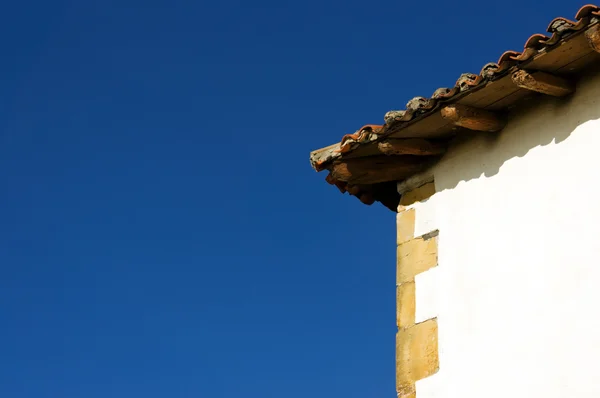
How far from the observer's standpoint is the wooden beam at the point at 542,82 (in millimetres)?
5219

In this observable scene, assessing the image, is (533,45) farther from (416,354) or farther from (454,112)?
(416,354)

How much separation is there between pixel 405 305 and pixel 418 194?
857 mm

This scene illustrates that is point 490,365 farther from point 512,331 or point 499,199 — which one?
point 499,199

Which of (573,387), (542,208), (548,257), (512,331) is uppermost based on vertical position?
(542,208)

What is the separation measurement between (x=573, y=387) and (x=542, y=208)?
1.09m

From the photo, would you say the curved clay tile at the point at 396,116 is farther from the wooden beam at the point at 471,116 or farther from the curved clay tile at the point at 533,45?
the curved clay tile at the point at 533,45

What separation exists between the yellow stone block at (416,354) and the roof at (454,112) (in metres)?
1.26

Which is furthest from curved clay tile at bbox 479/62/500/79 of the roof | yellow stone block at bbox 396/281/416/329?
yellow stone block at bbox 396/281/416/329

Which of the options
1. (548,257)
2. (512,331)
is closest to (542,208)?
(548,257)

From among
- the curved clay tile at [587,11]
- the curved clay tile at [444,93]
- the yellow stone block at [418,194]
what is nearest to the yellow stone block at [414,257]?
the yellow stone block at [418,194]

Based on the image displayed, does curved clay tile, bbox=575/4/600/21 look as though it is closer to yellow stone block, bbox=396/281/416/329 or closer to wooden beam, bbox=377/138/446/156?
wooden beam, bbox=377/138/446/156

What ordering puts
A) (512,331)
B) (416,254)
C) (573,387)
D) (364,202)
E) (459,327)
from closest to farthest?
1. (573,387)
2. (512,331)
3. (459,327)
4. (416,254)
5. (364,202)

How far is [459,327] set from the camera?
5.23 m

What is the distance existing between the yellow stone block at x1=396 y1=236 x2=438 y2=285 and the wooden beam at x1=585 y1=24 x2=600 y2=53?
5.21ft
